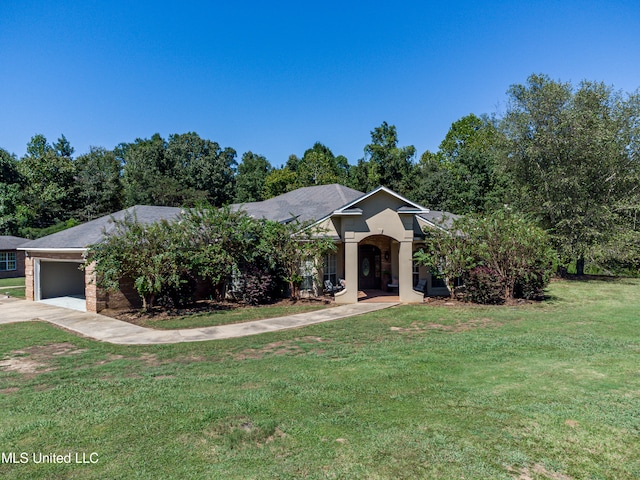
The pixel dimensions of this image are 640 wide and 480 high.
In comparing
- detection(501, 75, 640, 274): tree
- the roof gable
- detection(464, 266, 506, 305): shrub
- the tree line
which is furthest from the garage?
detection(501, 75, 640, 274): tree

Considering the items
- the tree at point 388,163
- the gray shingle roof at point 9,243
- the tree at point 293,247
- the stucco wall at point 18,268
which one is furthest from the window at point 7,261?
the tree at point 388,163

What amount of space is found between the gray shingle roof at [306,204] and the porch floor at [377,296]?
4071 mm

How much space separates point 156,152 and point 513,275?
43373 mm

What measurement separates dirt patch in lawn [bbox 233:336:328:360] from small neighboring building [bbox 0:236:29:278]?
101ft

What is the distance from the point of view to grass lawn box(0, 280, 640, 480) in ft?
13.8

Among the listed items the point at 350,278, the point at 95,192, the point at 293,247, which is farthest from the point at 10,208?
the point at 350,278

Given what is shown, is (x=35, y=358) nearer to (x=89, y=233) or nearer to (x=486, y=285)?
(x=89, y=233)

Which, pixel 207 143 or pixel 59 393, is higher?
pixel 207 143

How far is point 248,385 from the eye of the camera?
670 cm

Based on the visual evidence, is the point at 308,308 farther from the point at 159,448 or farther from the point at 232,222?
the point at 159,448

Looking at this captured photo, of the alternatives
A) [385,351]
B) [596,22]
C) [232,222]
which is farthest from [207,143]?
[385,351]

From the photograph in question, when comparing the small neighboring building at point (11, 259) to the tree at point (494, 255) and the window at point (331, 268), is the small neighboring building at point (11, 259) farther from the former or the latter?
the tree at point (494, 255)

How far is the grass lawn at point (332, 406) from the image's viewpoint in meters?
4.20

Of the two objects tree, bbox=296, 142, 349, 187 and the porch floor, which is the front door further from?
tree, bbox=296, 142, 349, 187
